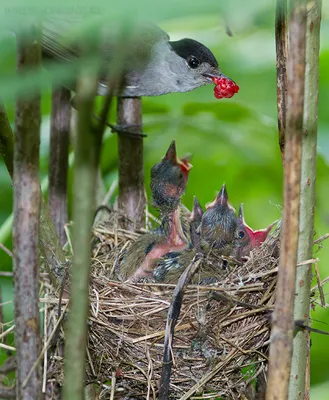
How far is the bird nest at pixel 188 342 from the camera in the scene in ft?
6.23

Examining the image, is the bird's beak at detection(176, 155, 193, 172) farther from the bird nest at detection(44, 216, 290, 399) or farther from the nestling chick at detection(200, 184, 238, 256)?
the bird nest at detection(44, 216, 290, 399)

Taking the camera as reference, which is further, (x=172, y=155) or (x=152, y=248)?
(x=172, y=155)

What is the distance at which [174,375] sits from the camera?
194cm

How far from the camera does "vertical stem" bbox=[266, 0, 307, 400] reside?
808 millimetres

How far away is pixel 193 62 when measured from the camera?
10.4ft

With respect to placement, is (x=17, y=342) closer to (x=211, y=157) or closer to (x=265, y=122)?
(x=265, y=122)

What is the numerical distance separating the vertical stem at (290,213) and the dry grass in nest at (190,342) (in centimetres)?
89

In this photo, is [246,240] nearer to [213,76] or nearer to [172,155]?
[172,155]

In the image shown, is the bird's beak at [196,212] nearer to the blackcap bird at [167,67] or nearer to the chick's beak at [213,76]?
the blackcap bird at [167,67]

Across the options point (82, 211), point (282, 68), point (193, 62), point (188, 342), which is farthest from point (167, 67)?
point (82, 211)

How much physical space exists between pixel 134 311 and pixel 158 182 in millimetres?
814

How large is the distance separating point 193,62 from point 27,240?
2313mm

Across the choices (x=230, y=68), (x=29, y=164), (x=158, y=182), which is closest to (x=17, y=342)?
(x=29, y=164)

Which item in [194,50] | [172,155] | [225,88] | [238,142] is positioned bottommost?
[172,155]
